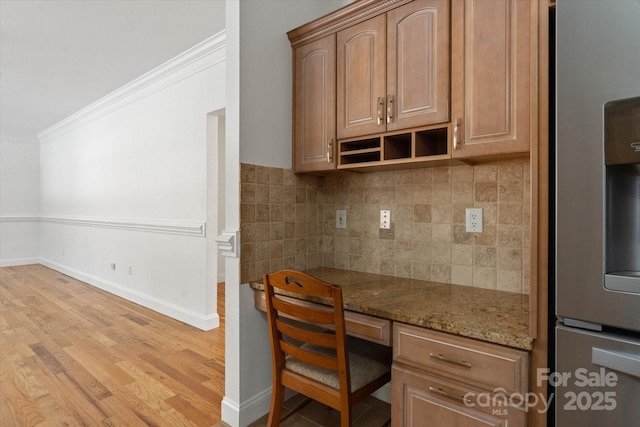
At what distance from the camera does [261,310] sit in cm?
195

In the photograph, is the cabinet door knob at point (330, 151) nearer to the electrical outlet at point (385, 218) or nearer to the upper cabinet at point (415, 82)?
the upper cabinet at point (415, 82)

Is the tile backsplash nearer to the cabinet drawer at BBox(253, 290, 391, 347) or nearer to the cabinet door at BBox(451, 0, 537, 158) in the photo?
the cabinet door at BBox(451, 0, 537, 158)

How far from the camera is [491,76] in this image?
140cm

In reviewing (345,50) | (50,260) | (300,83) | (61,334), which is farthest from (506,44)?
(50,260)

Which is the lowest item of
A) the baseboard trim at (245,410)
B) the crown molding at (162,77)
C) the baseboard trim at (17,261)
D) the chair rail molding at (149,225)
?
the baseboard trim at (245,410)

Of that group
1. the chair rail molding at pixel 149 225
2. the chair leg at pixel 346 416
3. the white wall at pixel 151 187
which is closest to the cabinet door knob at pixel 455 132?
the chair leg at pixel 346 416

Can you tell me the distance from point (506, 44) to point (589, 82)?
1.73 feet

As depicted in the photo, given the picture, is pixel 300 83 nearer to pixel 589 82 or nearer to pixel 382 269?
pixel 382 269

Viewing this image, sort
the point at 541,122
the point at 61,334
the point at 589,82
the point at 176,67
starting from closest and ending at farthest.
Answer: the point at 589,82, the point at 541,122, the point at 61,334, the point at 176,67

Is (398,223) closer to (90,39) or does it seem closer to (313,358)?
(313,358)

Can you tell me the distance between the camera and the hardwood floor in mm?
2031

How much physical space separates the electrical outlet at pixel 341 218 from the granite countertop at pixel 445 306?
0.41 m

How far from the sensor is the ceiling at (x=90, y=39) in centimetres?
250

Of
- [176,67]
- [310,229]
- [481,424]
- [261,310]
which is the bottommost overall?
[481,424]
